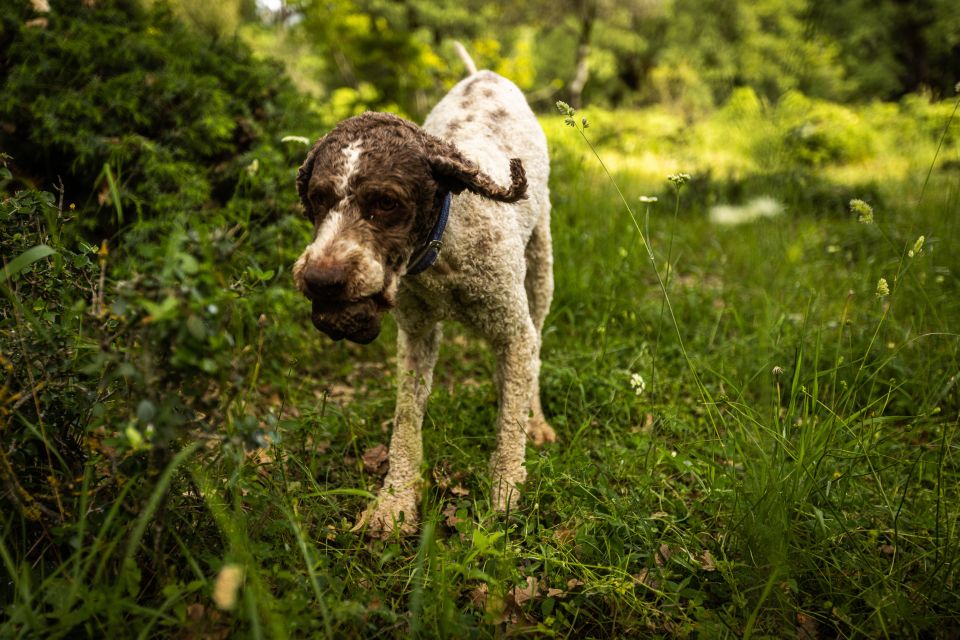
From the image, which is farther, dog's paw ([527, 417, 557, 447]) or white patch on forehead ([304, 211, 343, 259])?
dog's paw ([527, 417, 557, 447])

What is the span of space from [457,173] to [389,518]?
1.41 metres

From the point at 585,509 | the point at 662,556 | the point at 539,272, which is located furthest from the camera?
the point at 539,272

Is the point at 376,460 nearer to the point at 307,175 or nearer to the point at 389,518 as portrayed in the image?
the point at 389,518

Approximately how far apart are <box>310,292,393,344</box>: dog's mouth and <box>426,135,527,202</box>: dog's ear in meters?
0.51

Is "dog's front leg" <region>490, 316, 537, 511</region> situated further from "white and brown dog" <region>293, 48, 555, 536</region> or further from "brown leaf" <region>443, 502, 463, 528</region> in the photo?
"brown leaf" <region>443, 502, 463, 528</region>

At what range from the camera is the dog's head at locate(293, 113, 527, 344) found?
5.66ft

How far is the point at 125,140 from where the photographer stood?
328 cm

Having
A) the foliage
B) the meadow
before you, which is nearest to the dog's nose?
the meadow

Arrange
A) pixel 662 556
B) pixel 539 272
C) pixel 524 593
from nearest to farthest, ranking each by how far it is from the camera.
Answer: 1. pixel 524 593
2. pixel 662 556
3. pixel 539 272

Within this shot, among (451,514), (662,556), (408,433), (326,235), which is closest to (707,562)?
(662,556)

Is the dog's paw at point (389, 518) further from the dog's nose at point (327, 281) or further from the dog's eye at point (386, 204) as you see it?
the dog's eye at point (386, 204)

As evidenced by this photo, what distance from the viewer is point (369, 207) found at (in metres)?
1.84

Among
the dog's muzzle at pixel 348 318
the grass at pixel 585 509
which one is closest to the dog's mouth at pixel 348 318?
the dog's muzzle at pixel 348 318

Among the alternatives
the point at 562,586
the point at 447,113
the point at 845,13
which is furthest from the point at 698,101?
the point at 562,586
